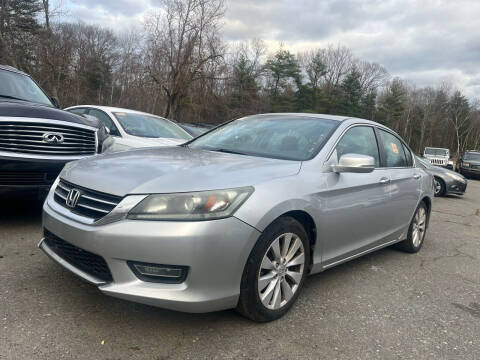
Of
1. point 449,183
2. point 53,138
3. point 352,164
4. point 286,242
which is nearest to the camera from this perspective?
point 286,242

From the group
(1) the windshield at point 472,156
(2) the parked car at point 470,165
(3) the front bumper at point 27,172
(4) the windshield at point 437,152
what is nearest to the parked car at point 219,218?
(3) the front bumper at point 27,172

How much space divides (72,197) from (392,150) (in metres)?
3.40

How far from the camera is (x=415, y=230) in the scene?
4.82 meters

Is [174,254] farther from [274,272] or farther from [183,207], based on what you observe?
[274,272]

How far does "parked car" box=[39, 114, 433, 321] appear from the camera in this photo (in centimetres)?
221

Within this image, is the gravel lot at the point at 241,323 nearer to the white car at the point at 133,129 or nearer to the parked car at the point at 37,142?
the parked car at the point at 37,142

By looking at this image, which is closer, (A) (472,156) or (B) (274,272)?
(B) (274,272)

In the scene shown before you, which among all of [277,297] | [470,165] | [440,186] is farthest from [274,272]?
[470,165]

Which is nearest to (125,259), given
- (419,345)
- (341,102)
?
(419,345)

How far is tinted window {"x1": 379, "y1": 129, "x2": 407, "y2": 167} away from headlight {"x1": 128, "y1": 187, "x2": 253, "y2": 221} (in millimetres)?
2436

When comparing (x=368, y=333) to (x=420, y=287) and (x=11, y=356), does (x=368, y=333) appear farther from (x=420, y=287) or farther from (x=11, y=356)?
(x=11, y=356)

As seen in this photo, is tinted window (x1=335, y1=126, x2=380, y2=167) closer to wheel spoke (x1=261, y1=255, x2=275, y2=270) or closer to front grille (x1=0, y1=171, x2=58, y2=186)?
wheel spoke (x1=261, y1=255, x2=275, y2=270)

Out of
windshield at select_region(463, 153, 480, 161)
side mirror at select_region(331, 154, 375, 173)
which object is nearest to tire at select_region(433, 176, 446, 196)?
side mirror at select_region(331, 154, 375, 173)

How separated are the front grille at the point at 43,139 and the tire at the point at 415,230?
3949mm
